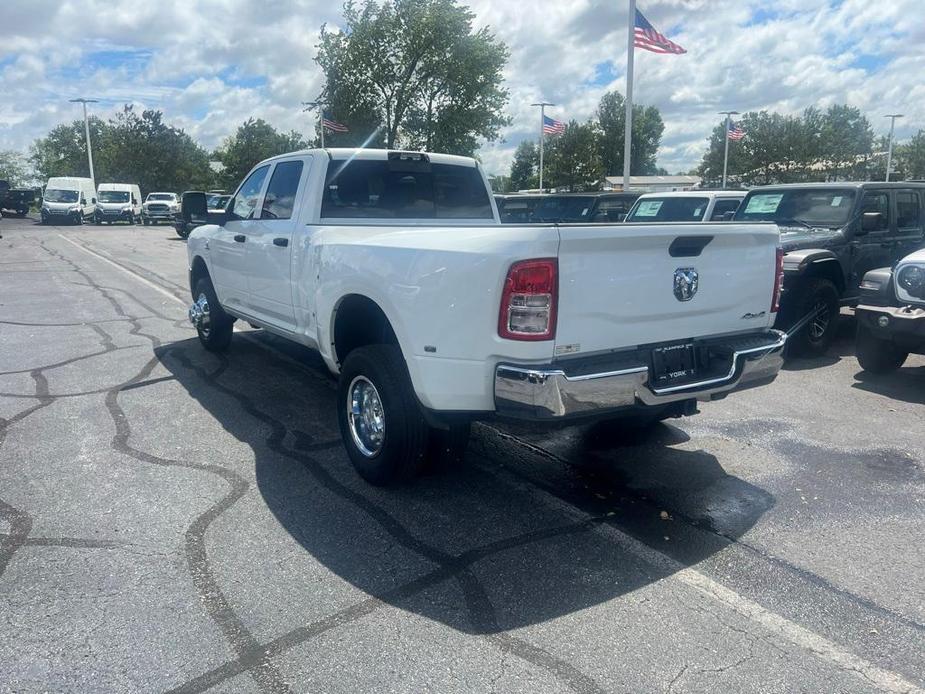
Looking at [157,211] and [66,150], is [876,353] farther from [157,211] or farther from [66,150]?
[66,150]

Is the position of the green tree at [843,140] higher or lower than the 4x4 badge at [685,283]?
higher

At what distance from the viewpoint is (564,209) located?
55.4ft

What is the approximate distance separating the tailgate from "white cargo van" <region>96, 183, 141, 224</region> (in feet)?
139

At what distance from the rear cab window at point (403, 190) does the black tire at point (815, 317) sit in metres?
3.59

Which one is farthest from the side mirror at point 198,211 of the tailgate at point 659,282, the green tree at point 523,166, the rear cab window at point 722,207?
the green tree at point 523,166

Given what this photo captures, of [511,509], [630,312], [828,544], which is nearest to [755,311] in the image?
[630,312]

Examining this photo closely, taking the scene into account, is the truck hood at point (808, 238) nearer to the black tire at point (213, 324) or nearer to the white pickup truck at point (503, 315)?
the white pickup truck at point (503, 315)

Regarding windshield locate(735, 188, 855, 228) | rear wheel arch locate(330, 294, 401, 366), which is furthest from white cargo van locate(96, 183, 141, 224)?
rear wheel arch locate(330, 294, 401, 366)

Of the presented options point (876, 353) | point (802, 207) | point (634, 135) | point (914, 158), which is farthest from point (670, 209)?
point (634, 135)

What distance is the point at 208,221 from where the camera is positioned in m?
7.07

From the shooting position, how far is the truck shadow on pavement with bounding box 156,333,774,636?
10.5 ft

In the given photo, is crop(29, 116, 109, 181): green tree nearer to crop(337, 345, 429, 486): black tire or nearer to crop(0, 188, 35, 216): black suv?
crop(0, 188, 35, 216): black suv

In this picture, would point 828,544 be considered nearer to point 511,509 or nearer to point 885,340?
point 511,509

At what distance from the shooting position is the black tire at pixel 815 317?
7637mm
